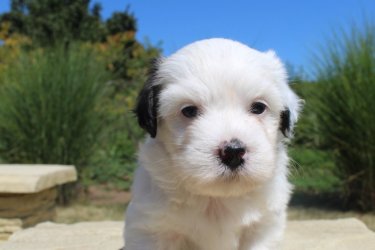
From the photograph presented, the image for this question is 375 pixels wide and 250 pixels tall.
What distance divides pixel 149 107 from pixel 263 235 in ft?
3.04

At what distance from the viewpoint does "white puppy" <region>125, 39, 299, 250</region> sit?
2555 mm

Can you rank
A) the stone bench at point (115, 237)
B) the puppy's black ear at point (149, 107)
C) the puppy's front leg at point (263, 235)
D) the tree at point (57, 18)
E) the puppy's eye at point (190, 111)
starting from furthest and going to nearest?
the tree at point (57, 18), the stone bench at point (115, 237), the puppy's front leg at point (263, 235), the puppy's black ear at point (149, 107), the puppy's eye at point (190, 111)

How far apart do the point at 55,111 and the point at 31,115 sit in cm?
38

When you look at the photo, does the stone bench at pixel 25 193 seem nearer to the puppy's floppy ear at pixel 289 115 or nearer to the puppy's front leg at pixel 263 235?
the puppy's front leg at pixel 263 235

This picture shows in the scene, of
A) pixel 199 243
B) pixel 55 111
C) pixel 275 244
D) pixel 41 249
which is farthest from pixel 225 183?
pixel 55 111

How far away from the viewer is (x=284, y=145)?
3234 millimetres

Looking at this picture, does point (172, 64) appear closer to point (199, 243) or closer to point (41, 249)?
point (199, 243)

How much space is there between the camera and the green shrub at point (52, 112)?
882 centimetres

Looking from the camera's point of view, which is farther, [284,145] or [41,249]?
[41,249]

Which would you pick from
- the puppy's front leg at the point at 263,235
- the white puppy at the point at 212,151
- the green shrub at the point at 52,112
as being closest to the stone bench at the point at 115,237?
the puppy's front leg at the point at 263,235

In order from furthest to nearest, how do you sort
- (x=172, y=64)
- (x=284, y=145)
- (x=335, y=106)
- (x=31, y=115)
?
(x=31, y=115), (x=335, y=106), (x=284, y=145), (x=172, y=64)

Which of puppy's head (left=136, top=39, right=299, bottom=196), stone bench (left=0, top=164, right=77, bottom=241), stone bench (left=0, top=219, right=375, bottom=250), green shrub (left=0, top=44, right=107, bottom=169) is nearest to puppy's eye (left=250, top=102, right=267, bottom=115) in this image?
puppy's head (left=136, top=39, right=299, bottom=196)

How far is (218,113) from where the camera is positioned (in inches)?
104

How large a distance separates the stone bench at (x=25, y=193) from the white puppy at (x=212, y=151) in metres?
3.32
